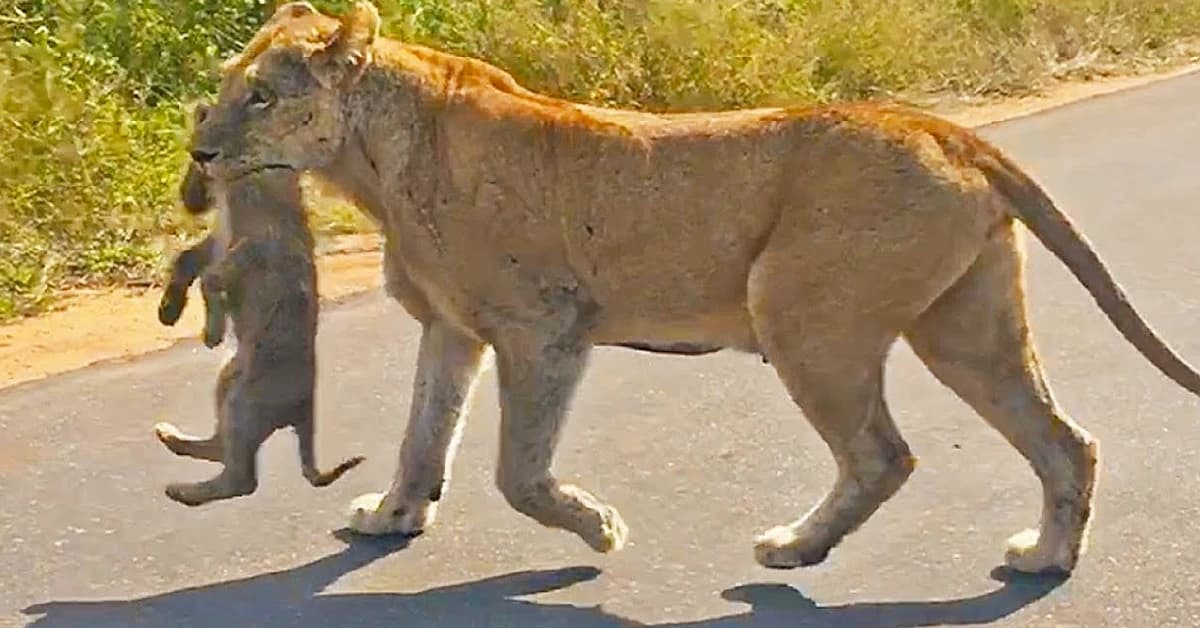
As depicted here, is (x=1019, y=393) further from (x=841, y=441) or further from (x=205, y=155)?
(x=205, y=155)

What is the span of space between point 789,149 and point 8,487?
2.45 m

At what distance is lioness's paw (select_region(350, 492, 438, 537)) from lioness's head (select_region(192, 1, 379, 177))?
3.08ft

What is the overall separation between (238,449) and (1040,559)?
2.09 meters

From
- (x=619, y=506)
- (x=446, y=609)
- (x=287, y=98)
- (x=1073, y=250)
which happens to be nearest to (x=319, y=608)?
(x=446, y=609)

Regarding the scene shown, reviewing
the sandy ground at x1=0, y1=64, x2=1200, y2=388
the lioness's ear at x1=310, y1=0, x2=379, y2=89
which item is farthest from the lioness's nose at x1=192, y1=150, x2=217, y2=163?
the sandy ground at x1=0, y1=64, x2=1200, y2=388

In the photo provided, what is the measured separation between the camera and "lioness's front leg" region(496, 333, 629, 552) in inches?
226

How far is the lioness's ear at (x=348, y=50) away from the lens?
5.87 m

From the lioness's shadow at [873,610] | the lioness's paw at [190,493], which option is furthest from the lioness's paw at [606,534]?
the lioness's paw at [190,493]

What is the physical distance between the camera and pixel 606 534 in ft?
19.4

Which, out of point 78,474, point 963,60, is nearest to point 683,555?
point 78,474

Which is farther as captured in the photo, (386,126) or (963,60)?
(963,60)

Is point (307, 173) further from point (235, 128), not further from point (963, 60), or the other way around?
point (963, 60)

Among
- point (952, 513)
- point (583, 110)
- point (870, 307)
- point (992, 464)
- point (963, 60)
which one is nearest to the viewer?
point (870, 307)

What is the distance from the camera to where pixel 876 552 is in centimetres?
616
